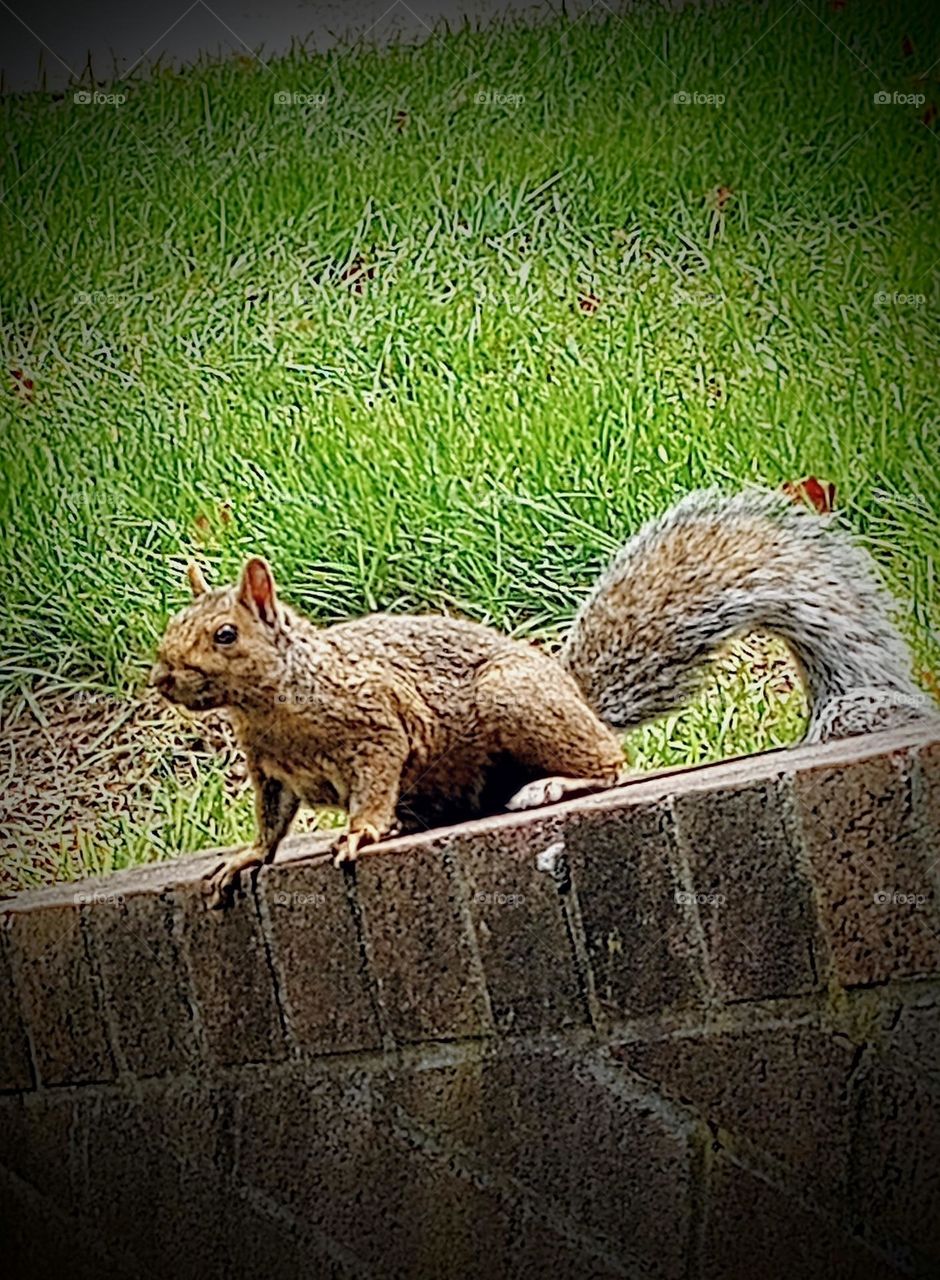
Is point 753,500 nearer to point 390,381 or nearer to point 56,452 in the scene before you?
point 390,381

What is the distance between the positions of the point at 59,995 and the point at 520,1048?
1.94 ft

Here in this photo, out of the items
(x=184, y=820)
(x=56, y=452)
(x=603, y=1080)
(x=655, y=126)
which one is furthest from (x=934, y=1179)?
(x=56, y=452)

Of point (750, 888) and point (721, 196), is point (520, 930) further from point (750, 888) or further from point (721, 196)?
point (721, 196)

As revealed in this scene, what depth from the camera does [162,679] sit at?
6.13 feet

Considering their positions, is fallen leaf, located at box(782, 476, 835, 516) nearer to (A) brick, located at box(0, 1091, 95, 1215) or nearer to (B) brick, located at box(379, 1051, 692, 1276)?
(B) brick, located at box(379, 1051, 692, 1276)

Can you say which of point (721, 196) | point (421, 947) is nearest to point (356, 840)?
point (421, 947)

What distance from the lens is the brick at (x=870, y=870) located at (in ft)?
5.50

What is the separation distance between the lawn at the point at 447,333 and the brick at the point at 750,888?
0.18 m

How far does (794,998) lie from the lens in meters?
1.74

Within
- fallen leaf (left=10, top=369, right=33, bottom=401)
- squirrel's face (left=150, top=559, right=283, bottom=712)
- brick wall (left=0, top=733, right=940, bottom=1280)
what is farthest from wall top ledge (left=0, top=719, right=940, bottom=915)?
fallen leaf (left=10, top=369, right=33, bottom=401)

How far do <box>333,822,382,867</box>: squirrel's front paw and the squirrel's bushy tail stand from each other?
0.95 feet

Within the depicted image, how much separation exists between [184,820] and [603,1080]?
23.8 inches

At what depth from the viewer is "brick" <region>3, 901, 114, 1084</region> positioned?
6.66 ft

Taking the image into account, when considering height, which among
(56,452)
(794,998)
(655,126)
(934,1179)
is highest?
(655,126)
